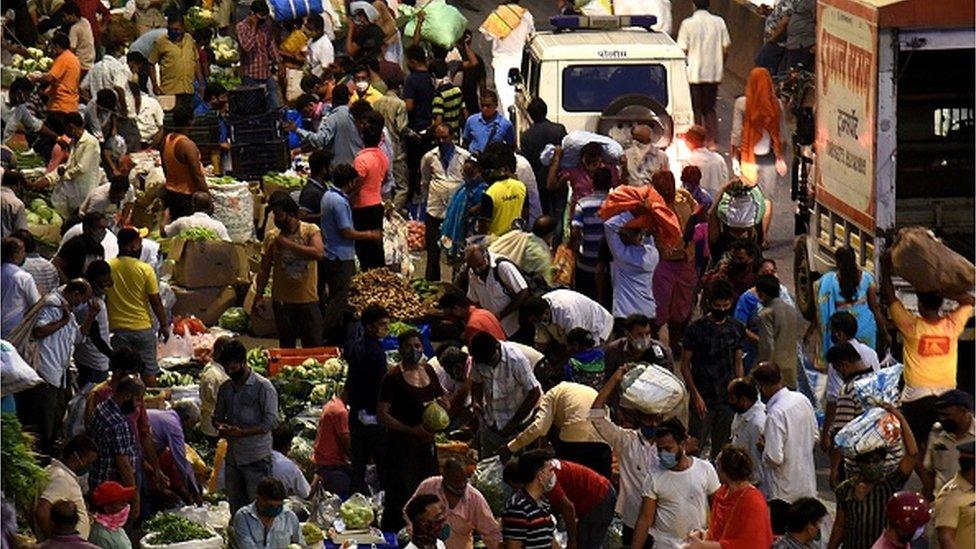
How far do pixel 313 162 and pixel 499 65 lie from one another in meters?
9.05

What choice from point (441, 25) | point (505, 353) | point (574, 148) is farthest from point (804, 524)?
point (441, 25)

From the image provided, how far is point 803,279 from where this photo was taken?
21.3m

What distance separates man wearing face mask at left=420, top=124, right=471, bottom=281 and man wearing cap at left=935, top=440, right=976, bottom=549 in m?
8.62

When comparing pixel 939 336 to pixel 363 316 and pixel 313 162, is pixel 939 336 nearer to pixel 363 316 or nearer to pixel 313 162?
pixel 363 316

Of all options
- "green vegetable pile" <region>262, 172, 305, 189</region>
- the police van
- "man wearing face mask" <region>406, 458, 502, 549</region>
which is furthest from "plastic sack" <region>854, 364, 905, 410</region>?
"green vegetable pile" <region>262, 172, 305, 189</region>

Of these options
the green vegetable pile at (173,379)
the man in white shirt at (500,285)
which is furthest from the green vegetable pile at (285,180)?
the man in white shirt at (500,285)

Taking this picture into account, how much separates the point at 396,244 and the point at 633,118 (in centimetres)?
276

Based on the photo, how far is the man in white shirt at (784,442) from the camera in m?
15.7

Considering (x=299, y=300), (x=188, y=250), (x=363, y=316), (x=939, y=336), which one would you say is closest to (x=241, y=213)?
(x=188, y=250)

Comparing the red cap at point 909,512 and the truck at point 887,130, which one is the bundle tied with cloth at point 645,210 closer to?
the truck at point 887,130

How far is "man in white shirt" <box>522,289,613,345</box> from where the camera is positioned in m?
17.9

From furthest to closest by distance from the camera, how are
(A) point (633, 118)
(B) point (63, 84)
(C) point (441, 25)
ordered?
(C) point (441, 25)
(B) point (63, 84)
(A) point (633, 118)

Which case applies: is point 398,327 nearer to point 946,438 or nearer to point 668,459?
point 668,459

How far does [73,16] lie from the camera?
2927 cm
